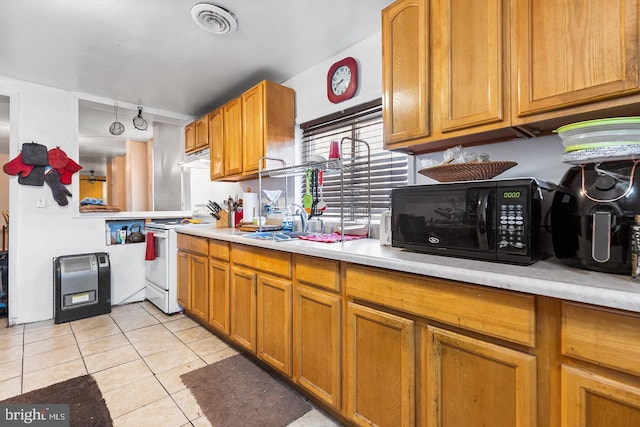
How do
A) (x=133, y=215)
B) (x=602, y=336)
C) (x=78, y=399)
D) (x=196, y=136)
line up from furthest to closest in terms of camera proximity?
1. (x=196, y=136)
2. (x=133, y=215)
3. (x=78, y=399)
4. (x=602, y=336)

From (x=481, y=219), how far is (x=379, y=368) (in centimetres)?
72

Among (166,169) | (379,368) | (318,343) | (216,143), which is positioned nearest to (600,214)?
(379,368)

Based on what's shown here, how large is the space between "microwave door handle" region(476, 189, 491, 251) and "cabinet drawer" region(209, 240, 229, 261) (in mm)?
1690

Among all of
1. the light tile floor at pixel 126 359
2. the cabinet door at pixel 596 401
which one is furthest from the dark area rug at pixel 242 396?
the cabinet door at pixel 596 401

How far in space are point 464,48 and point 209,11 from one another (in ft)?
4.76

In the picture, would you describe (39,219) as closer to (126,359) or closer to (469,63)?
(126,359)

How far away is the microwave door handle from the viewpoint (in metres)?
1.10

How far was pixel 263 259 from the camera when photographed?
187 cm

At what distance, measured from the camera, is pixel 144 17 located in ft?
6.23

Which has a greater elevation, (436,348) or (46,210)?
(46,210)

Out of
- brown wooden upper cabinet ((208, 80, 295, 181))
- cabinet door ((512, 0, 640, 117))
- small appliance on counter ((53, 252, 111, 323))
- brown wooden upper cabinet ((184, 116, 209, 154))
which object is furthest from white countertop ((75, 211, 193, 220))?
cabinet door ((512, 0, 640, 117))

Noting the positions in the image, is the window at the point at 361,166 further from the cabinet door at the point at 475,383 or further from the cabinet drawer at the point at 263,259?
the cabinet door at the point at 475,383

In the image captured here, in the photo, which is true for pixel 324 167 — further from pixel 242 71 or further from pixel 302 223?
pixel 242 71

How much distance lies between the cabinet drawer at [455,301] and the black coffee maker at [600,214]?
25 cm
